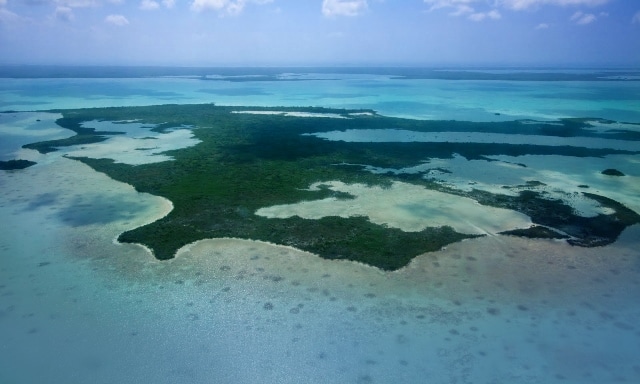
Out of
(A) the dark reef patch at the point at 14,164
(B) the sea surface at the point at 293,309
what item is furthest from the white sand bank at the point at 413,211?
(A) the dark reef patch at the point at 14,164

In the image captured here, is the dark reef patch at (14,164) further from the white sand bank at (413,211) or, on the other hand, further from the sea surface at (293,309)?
the white sand bank at (413,211)

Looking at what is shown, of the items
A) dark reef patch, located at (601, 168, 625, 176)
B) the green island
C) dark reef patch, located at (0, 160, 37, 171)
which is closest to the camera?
the green island

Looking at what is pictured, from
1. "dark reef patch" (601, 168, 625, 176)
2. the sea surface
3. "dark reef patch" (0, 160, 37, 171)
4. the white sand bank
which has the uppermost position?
"dark reef patch" (0, 160, 37, 171)

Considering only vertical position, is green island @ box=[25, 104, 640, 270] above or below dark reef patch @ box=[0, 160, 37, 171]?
below

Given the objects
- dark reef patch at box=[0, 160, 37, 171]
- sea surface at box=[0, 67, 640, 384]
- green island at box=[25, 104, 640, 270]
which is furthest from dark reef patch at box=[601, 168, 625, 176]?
dark reef patch at box=[0, 160, 37, 171]

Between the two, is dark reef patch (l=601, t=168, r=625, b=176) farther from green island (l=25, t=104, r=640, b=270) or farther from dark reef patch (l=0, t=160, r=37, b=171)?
dark reef patch (l=0, t=160, r=37, b=171)

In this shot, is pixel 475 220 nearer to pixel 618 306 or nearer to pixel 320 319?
pixel 618 306

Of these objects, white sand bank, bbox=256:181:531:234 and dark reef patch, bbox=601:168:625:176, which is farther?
dark reef patch, bbox=601:168:625:176

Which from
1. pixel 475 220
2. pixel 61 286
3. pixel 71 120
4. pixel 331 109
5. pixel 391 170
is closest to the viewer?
pixel 61 286

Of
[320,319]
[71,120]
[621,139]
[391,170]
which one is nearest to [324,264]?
[320,319]

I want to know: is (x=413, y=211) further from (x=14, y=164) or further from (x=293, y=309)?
(x=14, y=164)
